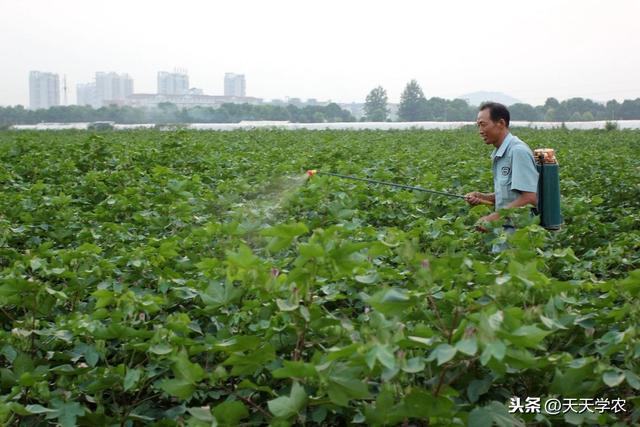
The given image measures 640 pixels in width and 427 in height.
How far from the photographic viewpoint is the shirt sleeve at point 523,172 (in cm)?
448

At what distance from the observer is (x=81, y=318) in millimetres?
2281

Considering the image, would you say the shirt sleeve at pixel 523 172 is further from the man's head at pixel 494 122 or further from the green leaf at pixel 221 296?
the green leaf at pixel 221 296

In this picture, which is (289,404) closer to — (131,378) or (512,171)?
(131,378)

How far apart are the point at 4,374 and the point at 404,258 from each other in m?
1.19

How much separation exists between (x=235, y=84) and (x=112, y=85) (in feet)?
71.5

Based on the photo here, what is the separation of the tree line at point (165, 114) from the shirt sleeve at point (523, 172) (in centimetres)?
5740

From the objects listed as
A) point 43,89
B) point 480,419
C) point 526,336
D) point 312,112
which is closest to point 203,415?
point 480,419

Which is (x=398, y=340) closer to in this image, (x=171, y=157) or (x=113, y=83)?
(x=171, y=157)

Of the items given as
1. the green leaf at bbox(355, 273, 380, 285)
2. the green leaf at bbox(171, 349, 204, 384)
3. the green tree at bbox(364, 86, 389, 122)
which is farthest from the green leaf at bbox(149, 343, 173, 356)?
the green tree at bbox(364, 86, 389, 122)

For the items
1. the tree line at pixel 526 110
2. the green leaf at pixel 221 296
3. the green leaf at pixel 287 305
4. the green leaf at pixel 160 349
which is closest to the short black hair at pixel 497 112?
the green leaf at pixel 221 296

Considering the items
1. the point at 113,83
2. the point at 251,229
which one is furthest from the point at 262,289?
the point at 113,83

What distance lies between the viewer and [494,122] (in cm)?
473

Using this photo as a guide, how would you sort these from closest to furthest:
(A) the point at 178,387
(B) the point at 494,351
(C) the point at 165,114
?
1. (B) the point at 494,351
2. (A) the point at 178,387
3. (C) the point at 165,114

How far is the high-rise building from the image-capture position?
11669cm
